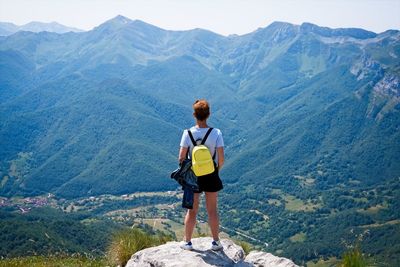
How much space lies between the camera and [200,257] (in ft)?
32.8

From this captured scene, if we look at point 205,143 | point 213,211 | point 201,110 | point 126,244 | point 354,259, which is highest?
point 201,110

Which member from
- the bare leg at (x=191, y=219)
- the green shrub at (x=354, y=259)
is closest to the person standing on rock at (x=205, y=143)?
the bare leg at (x=191, y=219)

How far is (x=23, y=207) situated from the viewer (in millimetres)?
167625

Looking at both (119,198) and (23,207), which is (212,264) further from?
(119,198)

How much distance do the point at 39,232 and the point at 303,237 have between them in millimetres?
93406

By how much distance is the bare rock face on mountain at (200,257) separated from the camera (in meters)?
9.87

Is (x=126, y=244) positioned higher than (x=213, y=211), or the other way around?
(x=213, y=211)

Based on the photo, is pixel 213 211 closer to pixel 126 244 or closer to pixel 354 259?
pixel 126 244

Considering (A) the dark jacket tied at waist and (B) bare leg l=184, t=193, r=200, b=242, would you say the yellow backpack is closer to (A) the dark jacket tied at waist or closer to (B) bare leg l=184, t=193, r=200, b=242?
(A) the dark jacket tied at waist

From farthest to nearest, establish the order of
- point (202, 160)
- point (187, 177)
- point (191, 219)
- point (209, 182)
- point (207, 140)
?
point (191, 219) → point (187, 177) → point (209, 182) → point (207, 140) → point (202, 160)

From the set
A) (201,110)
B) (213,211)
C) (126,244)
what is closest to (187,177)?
(213,211)

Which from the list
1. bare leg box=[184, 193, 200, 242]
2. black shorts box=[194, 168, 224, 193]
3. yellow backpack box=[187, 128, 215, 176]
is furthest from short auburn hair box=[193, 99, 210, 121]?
bare leg box=[184, 193, 200, 242]

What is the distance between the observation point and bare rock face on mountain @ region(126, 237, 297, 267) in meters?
9.87

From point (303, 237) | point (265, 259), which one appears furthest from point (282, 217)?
point (265, 259)
